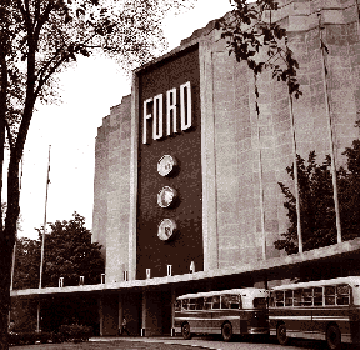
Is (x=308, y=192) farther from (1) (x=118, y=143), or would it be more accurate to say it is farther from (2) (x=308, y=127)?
(1) (x=118, y=143)

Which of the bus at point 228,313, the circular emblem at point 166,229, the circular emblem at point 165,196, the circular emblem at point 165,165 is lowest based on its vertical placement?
the bus at point 228,313

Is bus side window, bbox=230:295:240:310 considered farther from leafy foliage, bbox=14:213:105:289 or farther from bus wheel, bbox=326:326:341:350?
leafy foliage, bbox=14:213:105:289

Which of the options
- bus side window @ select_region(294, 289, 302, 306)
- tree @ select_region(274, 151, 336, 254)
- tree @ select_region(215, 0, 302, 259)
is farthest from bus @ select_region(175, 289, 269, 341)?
tree @ select_region(274, 151, 336, 254)

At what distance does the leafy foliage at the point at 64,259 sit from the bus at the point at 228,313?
80.7ft

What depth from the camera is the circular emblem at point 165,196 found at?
44.4 metres

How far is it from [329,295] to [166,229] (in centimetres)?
2384

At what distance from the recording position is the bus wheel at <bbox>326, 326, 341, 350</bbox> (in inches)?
824

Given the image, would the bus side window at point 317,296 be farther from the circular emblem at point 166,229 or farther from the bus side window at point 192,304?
the circular emblem at point 166,229

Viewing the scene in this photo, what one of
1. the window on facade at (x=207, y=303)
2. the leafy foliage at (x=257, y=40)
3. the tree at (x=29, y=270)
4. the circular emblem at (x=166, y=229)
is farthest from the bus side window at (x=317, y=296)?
the tree at (x=29, y=270)

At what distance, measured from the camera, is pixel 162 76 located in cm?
4781

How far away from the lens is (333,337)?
21.4 m

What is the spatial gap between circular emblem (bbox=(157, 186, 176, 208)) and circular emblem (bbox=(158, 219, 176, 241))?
1.33 metres

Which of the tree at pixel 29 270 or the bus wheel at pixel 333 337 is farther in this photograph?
the tree at pixel 29 270

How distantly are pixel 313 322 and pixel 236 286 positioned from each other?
1500 cm
